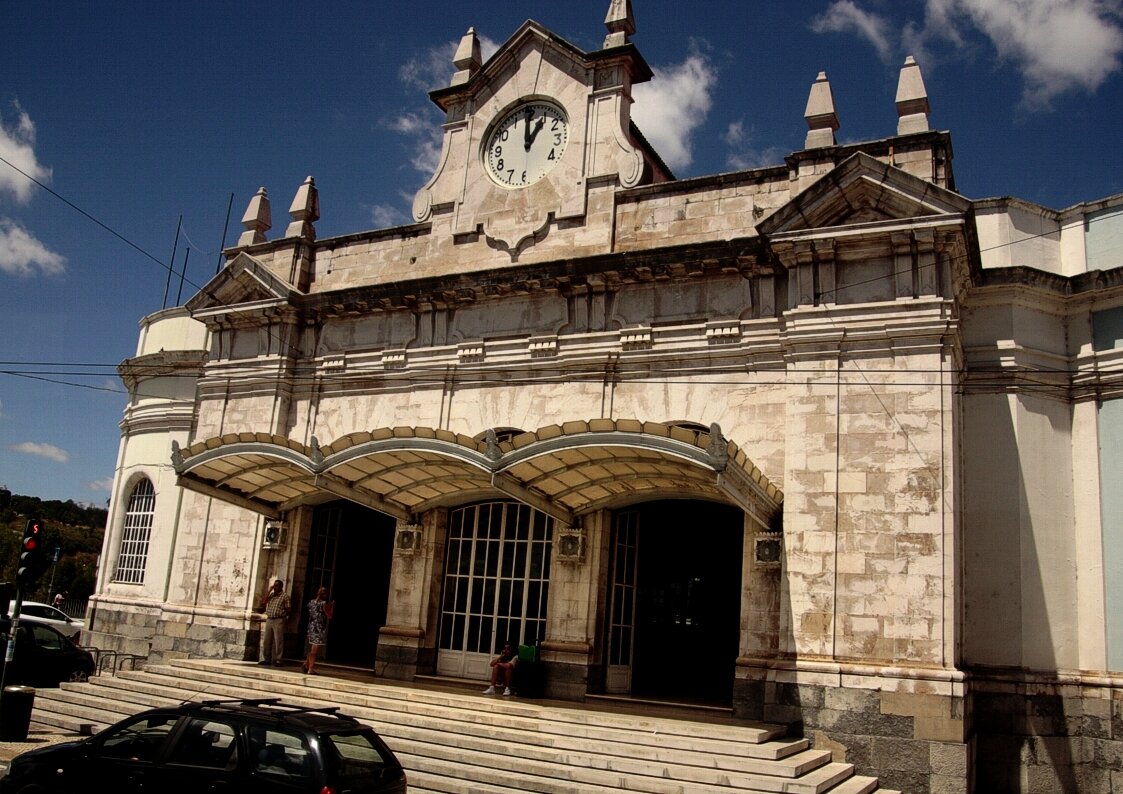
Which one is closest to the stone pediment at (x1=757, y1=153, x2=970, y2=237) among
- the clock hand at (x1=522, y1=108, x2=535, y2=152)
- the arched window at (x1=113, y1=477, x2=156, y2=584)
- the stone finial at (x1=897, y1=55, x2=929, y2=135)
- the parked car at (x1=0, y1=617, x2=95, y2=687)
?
the stone finial at (x1=897, y1=55, x2=929, y2=135)

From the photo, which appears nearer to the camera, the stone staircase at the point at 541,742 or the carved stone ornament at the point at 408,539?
the stone staircase at the point at 541,742

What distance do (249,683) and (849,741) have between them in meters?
9.60

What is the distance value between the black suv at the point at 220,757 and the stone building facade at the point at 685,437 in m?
5.91

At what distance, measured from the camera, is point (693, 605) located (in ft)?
63.8

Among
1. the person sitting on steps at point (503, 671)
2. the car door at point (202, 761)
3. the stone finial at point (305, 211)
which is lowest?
the car door at point (202, 761)

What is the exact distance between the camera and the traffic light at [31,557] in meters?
13.6

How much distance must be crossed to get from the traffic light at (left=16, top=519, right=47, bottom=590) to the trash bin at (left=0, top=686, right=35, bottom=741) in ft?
4.78

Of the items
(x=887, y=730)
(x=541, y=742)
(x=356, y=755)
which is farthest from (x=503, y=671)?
(x=356, y=755)

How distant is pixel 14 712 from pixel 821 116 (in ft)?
50.4

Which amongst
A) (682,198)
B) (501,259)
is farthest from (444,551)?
(682,198)

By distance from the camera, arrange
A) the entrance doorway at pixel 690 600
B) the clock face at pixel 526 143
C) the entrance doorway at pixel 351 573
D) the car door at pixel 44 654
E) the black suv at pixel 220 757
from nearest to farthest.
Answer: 1. the black suv at pixel 220 757
2. the car door at pixel 44 654
3. the clock face at pixel 526 143
4. the entrance doorway at pixel 690 600
5. the entrance doorway at pixel 351 573

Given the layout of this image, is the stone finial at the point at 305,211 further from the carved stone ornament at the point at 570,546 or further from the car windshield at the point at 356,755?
the car windshield at the point at 356,755

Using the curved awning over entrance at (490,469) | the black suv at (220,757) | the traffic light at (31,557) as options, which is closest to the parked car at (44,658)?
the curved awning over entrance at (490,469)

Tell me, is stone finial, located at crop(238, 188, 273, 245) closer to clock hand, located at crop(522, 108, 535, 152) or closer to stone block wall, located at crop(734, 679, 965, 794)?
clock hand, located at crop(522, 108, 535, 152)
